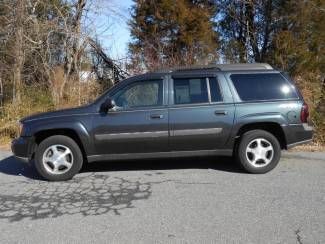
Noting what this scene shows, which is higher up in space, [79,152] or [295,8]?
[295,8]

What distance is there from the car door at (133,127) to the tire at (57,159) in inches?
14.9

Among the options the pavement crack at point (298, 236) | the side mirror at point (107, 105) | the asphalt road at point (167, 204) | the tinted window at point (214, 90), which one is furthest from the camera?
the tinted window at point (214, 90)

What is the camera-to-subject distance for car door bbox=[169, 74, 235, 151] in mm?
7090

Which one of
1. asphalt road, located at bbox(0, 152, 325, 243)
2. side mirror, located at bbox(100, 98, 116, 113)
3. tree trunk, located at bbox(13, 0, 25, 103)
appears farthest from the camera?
tree trunk, located at bbox(13, 0, 25, 103)

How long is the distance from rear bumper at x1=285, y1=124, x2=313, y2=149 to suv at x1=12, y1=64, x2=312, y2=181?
0.02 m

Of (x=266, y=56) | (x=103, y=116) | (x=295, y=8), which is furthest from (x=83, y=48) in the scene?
(x=103, y=116)

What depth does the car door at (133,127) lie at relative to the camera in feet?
23.1

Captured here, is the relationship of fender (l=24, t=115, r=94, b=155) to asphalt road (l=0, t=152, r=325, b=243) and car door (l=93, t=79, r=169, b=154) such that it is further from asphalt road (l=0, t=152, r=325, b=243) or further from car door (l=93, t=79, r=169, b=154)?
asphalt road (l=0, t=152, r=325, b=243)

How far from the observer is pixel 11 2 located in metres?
13.7

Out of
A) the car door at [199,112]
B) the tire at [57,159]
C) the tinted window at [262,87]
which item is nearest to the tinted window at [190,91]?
the car door at [199,112]

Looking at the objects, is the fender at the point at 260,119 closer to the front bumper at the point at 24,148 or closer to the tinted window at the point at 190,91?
the tinted window at the point at 190,91

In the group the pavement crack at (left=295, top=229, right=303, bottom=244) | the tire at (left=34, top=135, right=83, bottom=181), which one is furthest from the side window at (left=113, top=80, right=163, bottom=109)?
the pavement crack at (left=295, top=229, right=303, bottom=244)

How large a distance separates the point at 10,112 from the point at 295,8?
1040 centimetres

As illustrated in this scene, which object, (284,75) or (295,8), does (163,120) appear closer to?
(284,75)
